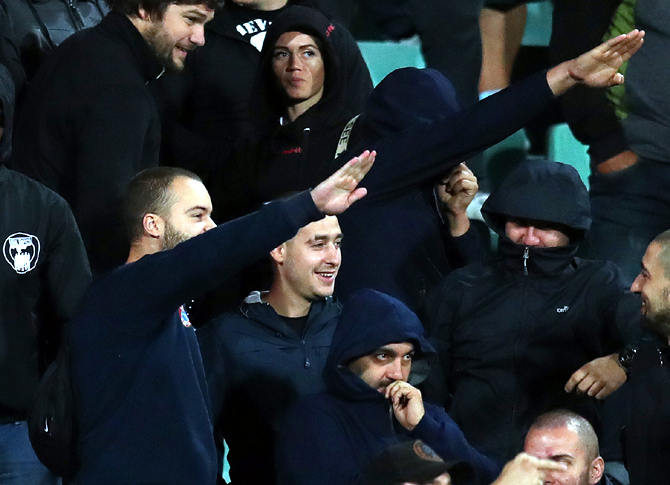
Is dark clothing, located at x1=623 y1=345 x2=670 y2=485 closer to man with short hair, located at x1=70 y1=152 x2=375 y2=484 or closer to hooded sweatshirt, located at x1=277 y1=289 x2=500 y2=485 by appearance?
hooded sweatshirt, located at x1=277 y1=289 x2=500 y2=485

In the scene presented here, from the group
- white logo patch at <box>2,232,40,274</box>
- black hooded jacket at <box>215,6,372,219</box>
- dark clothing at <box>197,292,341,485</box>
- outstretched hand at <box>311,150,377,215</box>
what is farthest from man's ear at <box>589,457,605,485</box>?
white logo patch at <box>2,232,40,274</box>

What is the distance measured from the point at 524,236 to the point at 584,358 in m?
0.46

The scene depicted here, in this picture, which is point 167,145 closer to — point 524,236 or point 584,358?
point 524,236

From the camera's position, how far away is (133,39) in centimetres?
432

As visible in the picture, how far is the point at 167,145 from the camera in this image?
5027mm

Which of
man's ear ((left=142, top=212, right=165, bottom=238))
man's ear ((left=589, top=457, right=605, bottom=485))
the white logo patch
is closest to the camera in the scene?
man's ear ((left=142, top=212, right=165, bottom=238))

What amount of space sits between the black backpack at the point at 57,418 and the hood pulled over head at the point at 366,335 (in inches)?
32.4

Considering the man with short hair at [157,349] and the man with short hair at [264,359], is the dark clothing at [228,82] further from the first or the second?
the man with short hair at [157,349]

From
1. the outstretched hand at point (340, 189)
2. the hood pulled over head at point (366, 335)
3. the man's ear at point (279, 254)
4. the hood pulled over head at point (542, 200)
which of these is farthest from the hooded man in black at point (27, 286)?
the hood pulled over head at point (542, 200)

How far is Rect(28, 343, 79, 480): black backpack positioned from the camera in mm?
3283

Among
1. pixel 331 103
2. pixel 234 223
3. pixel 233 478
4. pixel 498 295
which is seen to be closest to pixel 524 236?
pixel 498 295

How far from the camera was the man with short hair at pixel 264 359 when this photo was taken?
4090 millimetres

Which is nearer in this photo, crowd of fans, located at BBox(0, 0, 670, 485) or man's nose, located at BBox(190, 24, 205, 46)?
crowd of fans, located at BBox(0, 0, 670, 485)

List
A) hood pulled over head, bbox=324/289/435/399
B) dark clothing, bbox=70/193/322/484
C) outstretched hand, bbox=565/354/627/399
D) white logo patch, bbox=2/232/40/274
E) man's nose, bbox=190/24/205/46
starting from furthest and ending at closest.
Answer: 1. man's nose, bbox=190/24/205/46
2. outstretched hand, bbox=565/354/627/399
3. white logo patch, bbox=2/232/40/274
4. hood pulled over head, bbox=324/289/435/399
5. dark clothing, bbox=70/193/322/484
